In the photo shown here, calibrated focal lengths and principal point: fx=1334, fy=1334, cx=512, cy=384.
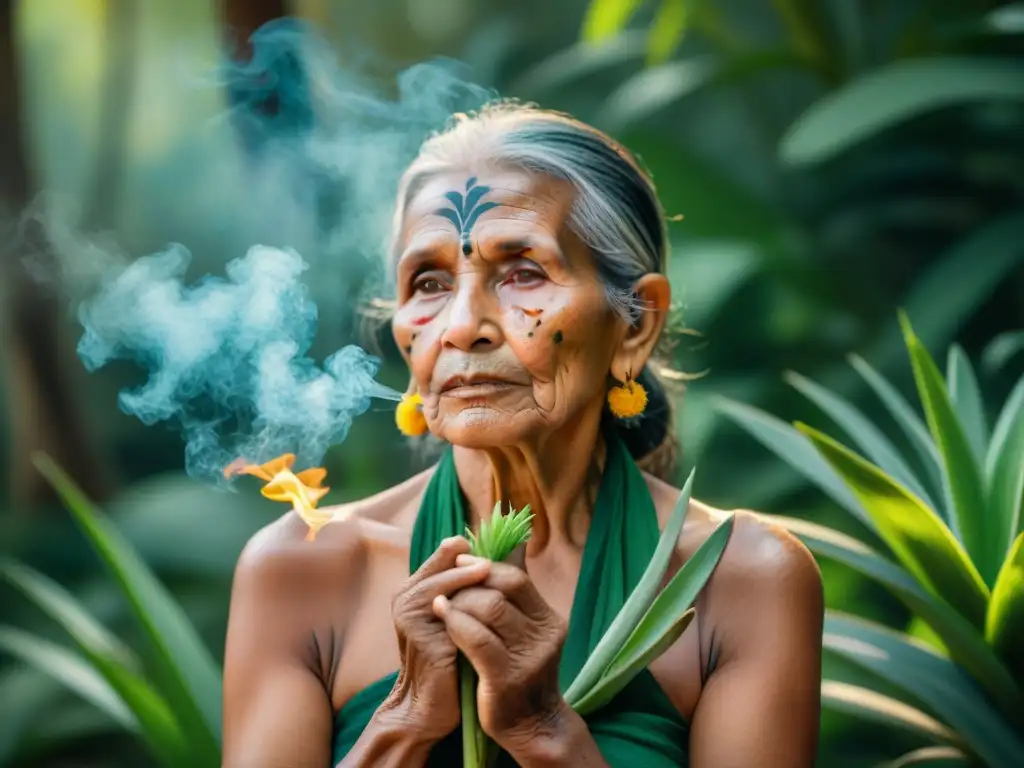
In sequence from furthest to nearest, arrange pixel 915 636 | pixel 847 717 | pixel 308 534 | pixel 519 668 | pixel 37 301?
pixel 37 301, pixel 847 717, pixel 915 636, pixel 308 534, pixel 519 668

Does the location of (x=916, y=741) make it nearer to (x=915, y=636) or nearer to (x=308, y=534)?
(x=915, y=636)

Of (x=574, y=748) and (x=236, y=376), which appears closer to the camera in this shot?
(x=574, y=748)

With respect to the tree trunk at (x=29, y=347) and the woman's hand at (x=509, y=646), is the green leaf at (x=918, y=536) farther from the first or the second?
the tree trunk at (x=29, y=347)

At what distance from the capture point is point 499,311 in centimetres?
166

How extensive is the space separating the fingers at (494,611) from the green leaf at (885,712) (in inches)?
39.1

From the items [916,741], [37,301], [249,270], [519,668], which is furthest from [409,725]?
[37,301]

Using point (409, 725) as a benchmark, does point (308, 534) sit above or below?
above

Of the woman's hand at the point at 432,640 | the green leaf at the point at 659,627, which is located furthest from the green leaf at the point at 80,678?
the green leaf at the point at 659,627

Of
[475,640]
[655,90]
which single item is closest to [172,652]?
[475,640]

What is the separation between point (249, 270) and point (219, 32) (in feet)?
8.77

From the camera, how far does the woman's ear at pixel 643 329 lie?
177 cm

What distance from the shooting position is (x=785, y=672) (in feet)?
5.50

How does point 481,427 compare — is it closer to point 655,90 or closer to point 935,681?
point 935,681

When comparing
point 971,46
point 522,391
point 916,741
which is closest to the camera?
Result: point 522,391
